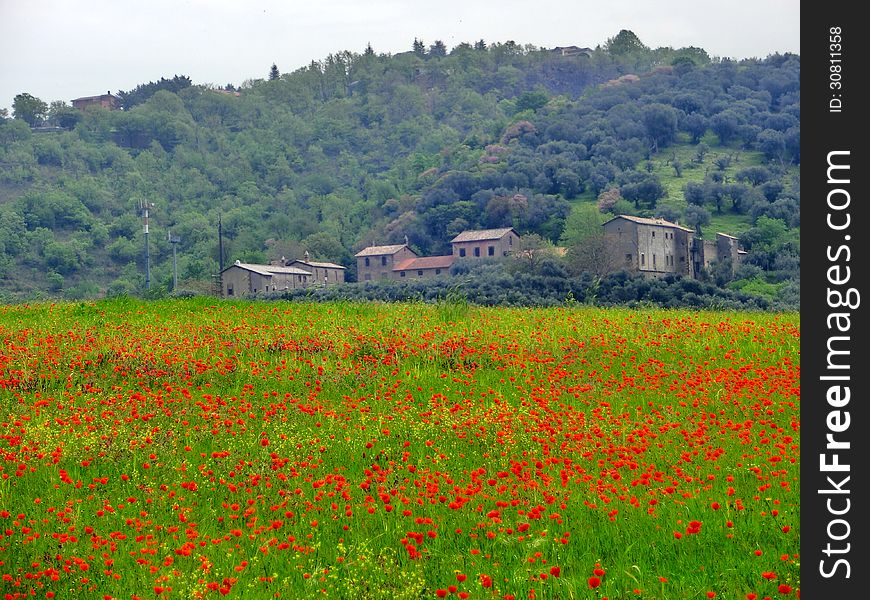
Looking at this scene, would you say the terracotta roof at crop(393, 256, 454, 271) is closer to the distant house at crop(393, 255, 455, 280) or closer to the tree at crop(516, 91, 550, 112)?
the distant house at crop(393, 255, 455, 280)

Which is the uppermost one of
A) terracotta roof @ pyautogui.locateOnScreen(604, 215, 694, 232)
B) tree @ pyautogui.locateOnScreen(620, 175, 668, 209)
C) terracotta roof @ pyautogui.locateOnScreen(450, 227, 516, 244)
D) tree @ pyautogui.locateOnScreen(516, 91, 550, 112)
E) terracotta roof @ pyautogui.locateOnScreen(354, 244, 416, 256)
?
tree @ pyautogui.locateOnScreen(516, 91, 550, 112)

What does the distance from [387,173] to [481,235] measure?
4274 centimetres

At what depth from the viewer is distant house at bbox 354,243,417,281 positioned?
3979 inches

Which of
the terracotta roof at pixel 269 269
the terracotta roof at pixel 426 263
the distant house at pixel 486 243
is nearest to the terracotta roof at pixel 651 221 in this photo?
the distant house at pixel 486 243

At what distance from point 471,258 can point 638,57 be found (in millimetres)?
115948

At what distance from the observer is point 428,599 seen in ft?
22.6

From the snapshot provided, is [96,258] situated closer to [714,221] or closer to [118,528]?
[714,221]

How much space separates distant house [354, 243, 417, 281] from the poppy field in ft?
271

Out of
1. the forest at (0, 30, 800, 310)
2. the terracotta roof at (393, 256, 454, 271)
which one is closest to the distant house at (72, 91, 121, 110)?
the forest at (0, 30, 800, 310)

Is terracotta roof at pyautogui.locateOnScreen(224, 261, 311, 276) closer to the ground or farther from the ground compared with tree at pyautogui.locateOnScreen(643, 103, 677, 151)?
closer to the ground

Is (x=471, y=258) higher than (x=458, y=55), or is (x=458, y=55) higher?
(x=458, y=55)
